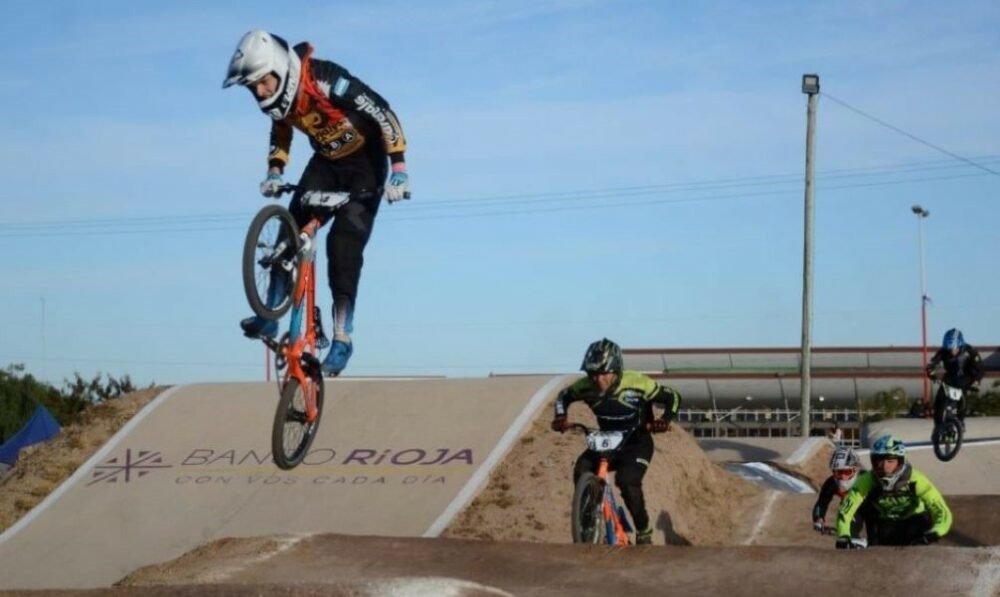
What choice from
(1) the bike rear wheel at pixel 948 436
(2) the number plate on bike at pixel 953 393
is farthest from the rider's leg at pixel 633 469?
(1) the bike rear wheel at pixel 948 436

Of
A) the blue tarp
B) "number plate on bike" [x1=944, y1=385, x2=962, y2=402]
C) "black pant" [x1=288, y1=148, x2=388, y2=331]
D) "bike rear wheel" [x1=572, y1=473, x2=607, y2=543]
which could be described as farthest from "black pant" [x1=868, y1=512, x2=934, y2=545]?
the blue tarp

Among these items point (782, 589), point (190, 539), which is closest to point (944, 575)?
point (782, 589)

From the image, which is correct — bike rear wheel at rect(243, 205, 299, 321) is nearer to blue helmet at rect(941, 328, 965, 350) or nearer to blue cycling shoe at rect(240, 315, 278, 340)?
blue cycling shoe at rect(240, 315, 278, 340)

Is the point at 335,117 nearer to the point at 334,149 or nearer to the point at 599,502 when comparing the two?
the point at 334,149

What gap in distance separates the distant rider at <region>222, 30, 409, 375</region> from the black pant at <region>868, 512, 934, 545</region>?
4.68m

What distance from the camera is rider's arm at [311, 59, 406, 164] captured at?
11242 millimetres

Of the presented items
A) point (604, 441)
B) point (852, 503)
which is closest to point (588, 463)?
point (604, 441)

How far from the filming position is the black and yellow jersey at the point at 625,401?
1271 centimetres

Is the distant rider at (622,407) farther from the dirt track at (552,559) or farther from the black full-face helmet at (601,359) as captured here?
the dirt track at (552,559)

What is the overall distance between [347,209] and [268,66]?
1365 millimetres

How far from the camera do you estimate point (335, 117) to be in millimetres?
11328

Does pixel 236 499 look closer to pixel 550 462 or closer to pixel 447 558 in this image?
pixel 550 462

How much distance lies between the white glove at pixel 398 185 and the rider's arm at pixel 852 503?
4330mm

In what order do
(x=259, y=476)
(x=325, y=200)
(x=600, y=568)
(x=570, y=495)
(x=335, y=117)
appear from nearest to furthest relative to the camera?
(x=600, y=568) < (x=335, y=117) < (x=325, y=200) < (x=570, y=495) < (x=259, y=476)
